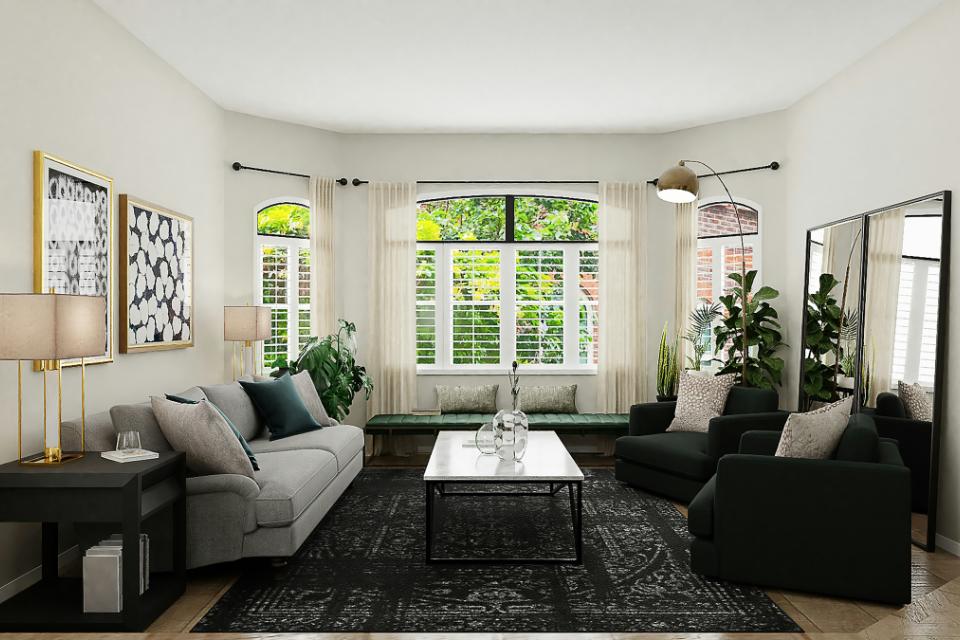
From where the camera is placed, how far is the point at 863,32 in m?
4.56

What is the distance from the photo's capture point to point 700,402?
564cm

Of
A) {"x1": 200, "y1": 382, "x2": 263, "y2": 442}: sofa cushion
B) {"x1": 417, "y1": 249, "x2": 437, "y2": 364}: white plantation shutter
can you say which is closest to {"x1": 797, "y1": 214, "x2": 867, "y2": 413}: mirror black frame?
{"x1": 417, "y1": 249, "x2": 437, "y2": 364}: white plantation shutter

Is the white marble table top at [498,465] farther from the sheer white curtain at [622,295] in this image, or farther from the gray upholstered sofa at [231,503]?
the sheer white curtain at [622,295]

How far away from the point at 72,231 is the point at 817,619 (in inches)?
163

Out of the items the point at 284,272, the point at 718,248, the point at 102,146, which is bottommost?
the point at 284,272

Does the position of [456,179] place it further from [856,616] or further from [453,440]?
[856,616]

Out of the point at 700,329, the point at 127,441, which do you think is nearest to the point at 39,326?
the point at 127,441

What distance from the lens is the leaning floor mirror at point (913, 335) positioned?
13.5 ft

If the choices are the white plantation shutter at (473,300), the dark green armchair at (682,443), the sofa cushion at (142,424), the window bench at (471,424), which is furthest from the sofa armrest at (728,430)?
the sofa cushion at (142,424)

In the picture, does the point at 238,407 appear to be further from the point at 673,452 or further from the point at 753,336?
the point at 753,336

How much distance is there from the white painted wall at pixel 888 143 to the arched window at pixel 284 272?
14.4 feet

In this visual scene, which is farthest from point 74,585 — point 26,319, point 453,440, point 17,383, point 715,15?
point 715,15

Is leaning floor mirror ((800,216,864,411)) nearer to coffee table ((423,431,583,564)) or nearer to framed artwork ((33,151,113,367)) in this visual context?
coffee table ((423,431,583,564))

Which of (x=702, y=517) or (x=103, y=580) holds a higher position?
(x=702, y=517)
